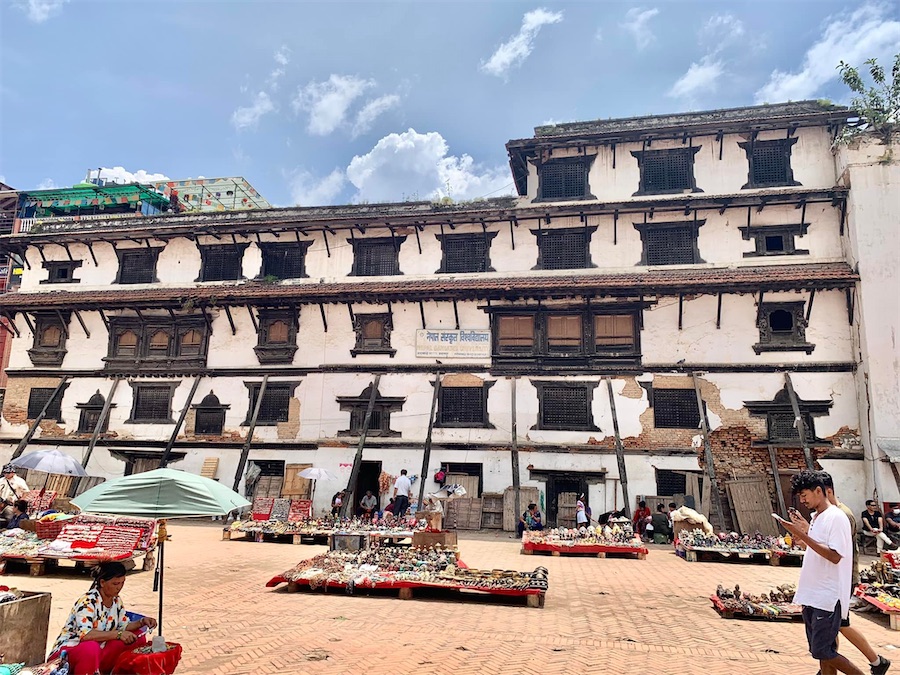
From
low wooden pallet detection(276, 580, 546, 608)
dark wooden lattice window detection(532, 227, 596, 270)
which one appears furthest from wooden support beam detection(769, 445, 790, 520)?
low wooden pallet detection(276, 580, 546, 608)

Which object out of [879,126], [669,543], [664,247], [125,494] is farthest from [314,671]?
[879,126]

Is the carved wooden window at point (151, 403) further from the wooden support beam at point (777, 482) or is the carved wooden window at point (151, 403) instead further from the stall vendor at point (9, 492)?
the wooden support beam at point (777, 482)

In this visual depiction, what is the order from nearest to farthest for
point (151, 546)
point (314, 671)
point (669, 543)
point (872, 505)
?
point (314, 671) < point (151, 546) < point (872, 505) < point (669, 543)

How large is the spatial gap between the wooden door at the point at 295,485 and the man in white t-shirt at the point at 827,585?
18.4m

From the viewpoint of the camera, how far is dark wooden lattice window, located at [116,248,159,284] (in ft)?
85.5

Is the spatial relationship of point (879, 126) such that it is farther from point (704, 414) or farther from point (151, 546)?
point (151, 546)

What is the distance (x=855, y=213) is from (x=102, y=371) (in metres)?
28.2

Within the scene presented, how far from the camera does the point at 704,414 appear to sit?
790 inches

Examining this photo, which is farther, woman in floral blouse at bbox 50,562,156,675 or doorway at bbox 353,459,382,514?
doorway at bbox 353,459,382,514

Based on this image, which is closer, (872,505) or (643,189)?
(872,505)

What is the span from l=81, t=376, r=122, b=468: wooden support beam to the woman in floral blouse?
65.5 ft

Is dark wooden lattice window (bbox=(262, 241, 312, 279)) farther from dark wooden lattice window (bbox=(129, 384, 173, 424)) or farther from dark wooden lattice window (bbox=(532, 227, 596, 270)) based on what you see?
dark wooden lattice window (bbox=(532, 227, 596, 270))

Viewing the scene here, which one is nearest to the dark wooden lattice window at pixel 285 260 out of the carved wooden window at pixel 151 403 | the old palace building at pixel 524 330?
the old palace building at pixel 524 330

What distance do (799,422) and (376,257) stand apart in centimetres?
1604
